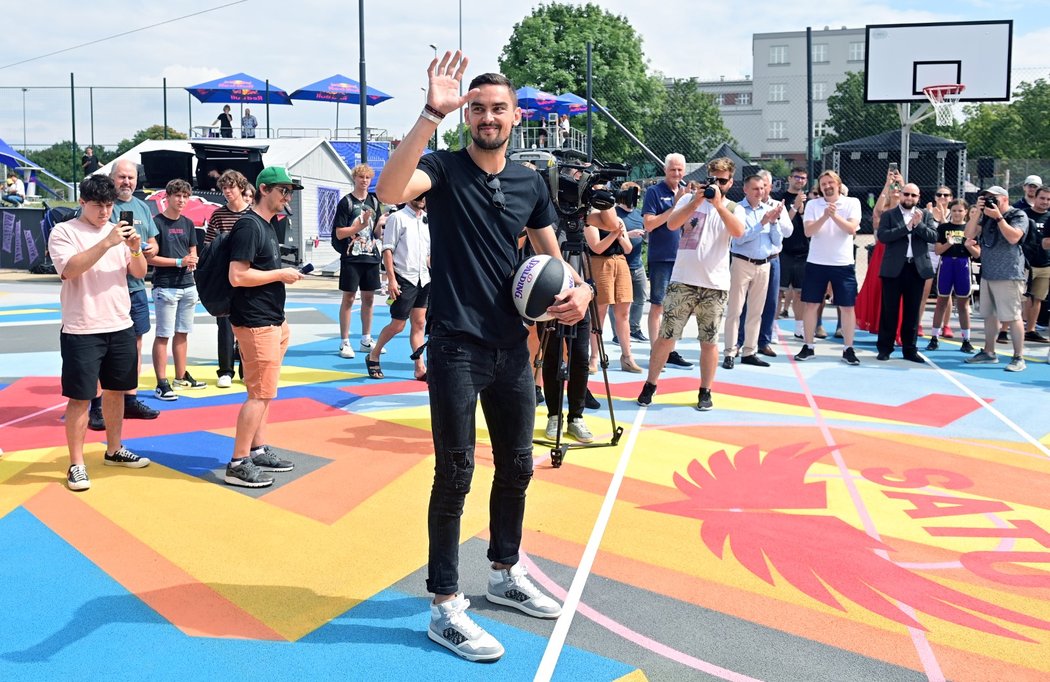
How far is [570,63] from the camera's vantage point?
4991 cm

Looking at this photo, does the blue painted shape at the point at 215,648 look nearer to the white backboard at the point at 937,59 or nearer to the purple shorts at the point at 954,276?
the purple shorts at the point at 954,276

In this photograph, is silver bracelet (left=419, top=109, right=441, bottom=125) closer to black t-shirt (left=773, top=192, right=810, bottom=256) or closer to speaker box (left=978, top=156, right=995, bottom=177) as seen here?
black t-shirt (left=773, top=192, right=810, bottom=256)

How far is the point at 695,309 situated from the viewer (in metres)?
7.69

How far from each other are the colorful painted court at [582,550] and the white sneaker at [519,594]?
52 millimetres

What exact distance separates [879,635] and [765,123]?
246 ft

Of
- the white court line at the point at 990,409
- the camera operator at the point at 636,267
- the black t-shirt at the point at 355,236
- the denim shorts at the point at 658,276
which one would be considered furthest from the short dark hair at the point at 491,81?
the denim shorts at the point at 658,276

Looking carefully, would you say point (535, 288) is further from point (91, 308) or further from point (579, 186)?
point (91, 308)

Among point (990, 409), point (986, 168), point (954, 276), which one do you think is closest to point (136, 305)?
point (990, 409)

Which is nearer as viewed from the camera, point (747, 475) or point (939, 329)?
point (747, 475)

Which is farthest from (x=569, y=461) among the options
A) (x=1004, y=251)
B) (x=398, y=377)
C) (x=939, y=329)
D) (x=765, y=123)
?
(x=765, y=123)

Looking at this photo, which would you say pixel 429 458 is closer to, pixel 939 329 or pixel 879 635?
pixel 879 635

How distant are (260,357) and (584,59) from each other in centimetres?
4854

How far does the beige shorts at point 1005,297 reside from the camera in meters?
9.88

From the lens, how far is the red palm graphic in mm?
3883
